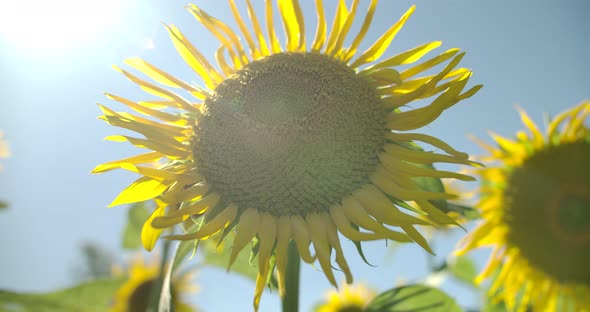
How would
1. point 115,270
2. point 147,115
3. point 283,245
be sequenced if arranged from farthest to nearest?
point 115,270, point 147,115, point 283,245

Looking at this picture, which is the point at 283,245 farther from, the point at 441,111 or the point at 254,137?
the point at 441,111

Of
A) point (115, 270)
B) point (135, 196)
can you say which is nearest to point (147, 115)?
point (135, 196)

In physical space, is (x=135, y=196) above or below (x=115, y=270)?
above

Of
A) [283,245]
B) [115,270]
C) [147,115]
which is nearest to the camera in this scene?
[283,245]

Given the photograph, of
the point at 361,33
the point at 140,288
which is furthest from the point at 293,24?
the point at 140,288

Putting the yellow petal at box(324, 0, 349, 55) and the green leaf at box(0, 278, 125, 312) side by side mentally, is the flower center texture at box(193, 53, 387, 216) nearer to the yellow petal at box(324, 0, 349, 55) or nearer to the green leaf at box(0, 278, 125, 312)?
the yellow petal at box(324, 0, 349, 55)

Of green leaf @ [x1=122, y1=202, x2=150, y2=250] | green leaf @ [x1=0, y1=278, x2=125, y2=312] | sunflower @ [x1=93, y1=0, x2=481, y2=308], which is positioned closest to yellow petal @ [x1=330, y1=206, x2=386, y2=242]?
sunflower @ [x1=93, y1=0, x2=481, y2=308]

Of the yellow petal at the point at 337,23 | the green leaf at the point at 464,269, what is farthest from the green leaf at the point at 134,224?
the green leaf at the point at 464,269
